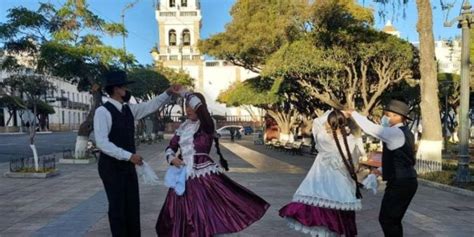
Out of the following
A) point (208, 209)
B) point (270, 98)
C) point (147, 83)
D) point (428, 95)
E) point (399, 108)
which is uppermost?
point (147, 83)

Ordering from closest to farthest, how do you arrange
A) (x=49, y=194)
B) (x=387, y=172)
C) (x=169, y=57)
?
(x=387, y=172)
(x=49, y=194)
(x=169, y=57)

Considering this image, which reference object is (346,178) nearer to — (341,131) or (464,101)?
(341,131)

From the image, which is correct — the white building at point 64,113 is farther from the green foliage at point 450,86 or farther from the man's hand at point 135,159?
the man's hand at point 135,159

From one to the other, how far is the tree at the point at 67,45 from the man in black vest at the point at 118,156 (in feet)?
34.3

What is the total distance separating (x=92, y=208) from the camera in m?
9.10

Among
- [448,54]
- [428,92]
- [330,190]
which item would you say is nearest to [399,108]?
[330,190]

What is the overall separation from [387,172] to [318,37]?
17.5m

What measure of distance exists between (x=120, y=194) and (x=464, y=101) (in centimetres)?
1024

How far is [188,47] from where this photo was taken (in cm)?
7525

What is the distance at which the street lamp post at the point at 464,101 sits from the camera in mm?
12328

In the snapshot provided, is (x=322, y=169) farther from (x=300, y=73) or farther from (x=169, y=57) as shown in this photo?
(x=169, y=57)

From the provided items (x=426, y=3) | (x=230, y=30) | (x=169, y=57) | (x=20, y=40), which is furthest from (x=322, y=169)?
(x=169, y=57)

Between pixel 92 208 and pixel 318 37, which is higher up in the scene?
pixel 318 37

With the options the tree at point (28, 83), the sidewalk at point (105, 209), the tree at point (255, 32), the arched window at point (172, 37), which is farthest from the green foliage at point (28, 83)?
the arched window at point (172, 37)
